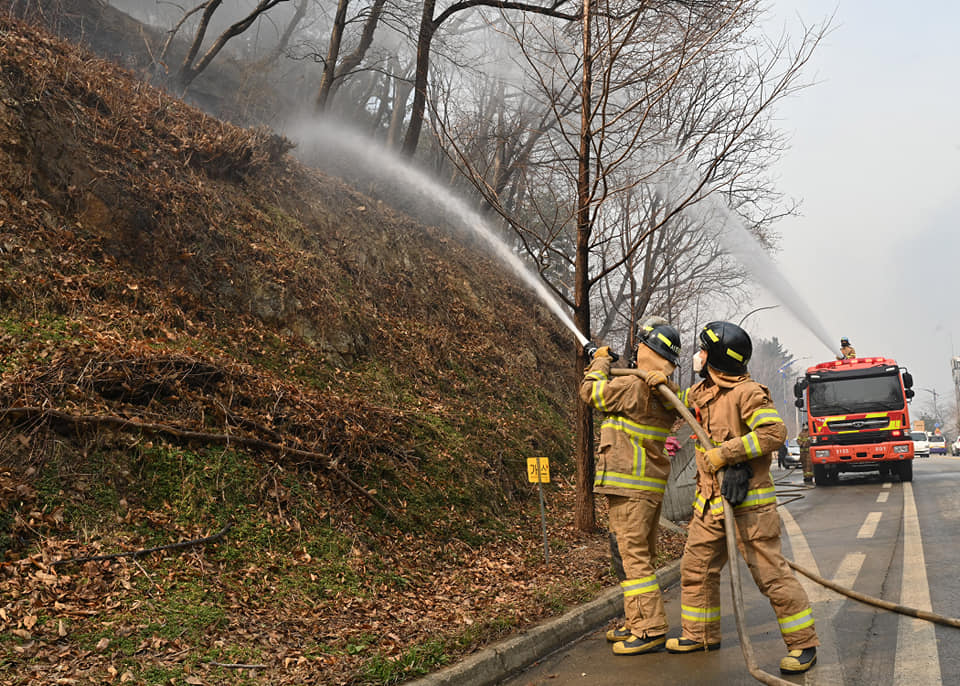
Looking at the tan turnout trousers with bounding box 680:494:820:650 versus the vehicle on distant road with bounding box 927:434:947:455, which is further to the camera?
the vehicle on distant road with bounding box 927:434:947:455

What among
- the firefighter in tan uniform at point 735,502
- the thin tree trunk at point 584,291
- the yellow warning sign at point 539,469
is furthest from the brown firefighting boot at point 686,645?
the thin tree trunk at point 584,291

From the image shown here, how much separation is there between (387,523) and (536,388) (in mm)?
7654

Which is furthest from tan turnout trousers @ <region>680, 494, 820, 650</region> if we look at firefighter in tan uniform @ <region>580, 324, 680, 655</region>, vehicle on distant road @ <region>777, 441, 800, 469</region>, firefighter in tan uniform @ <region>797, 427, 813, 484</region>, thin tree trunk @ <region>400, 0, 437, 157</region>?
vehicle on distant road @ <region>777, 441, 800, 469</region>

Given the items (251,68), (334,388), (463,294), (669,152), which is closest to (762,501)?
(334,388)

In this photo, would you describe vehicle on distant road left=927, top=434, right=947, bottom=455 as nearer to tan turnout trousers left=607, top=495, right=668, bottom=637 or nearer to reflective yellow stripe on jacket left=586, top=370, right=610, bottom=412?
tan turnout trousers left=607, top=495, right=668, bottom=637

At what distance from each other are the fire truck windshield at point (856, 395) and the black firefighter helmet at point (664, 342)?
1369cm

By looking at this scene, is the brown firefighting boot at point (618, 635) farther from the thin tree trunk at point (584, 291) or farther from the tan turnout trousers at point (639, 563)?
the thin tree trunk at point (584, 291)

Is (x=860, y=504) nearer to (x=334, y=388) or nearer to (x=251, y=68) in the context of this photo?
(x=334, y=388)

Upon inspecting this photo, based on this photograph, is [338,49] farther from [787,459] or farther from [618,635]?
[787,459]

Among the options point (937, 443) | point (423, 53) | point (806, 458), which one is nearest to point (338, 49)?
point (423, 53)

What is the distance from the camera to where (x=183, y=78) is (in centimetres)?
1703

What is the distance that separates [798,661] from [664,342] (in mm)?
2280

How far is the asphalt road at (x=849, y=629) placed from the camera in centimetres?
451

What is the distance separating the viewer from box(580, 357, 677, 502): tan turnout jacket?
5.32m
